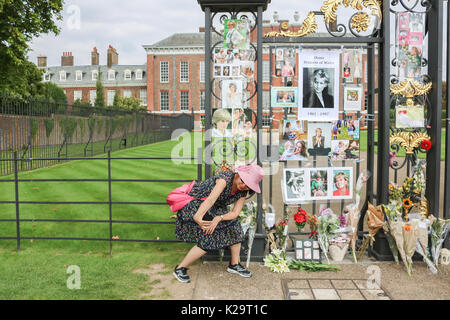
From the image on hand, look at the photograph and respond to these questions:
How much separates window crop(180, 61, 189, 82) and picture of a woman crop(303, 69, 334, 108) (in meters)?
44.7

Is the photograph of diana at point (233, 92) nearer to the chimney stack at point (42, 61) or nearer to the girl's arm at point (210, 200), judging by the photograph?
the girl's arm at point (210, 200)

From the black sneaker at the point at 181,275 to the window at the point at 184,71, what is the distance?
1798 inches

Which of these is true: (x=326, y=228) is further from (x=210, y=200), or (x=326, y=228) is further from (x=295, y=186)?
(x=210, y=200)

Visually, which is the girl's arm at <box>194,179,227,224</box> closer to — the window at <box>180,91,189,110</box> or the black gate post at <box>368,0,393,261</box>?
the black gate post at <box>368,0,393,261</box>

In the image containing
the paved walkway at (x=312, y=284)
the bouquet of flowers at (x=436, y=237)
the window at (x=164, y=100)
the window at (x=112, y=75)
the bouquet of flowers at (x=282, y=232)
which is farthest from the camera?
the window at (x=112, y=75)

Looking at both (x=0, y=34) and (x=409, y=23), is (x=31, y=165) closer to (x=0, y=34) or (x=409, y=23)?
(x=0, y=34)

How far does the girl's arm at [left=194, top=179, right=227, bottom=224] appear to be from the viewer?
3691 mm

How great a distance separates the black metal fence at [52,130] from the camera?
40.1 feet

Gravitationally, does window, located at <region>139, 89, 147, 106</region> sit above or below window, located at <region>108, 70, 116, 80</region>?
below

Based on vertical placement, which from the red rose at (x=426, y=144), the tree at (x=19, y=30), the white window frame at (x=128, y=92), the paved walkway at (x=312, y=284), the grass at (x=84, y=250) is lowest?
the paved walkway at (x=312, y=284)

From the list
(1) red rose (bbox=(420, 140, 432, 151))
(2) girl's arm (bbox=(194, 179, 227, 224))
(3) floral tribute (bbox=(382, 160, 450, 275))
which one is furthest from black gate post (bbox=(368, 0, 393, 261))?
(2) girl's arm (bbox=(194, 179, 227, 224))

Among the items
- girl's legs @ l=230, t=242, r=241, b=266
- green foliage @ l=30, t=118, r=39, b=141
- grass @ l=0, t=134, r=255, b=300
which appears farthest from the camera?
green foliage @ l=30, t=118, r=39, b=141

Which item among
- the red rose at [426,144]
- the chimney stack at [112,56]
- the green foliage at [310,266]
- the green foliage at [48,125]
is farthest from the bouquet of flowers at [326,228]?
the chimney stack at [112,56]
